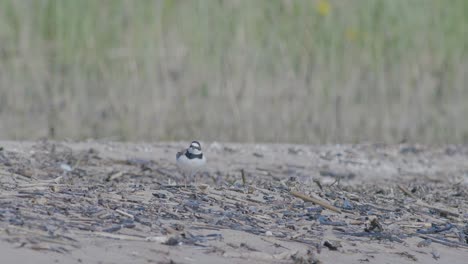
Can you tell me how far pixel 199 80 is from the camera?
30.4 feet

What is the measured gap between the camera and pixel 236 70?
9.41 m

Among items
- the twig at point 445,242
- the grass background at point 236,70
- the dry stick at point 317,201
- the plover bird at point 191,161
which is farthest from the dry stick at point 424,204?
the grass background at point 236,70

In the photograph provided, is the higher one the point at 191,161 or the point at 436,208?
the point at 191,161

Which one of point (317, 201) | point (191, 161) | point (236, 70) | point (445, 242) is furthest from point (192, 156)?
point (236, 70)

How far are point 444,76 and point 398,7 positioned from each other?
754mm

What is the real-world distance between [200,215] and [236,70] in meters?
4.18

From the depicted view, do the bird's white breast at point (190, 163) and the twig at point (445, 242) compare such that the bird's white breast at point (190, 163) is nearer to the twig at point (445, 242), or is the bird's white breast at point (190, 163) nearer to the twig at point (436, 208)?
the twig at point (436, 208)

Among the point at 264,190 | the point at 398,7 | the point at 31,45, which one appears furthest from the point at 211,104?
the point at 264,190

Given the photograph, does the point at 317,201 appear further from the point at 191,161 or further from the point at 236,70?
the point at 236,70

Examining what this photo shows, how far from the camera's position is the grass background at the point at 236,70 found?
→ 8.77 metres

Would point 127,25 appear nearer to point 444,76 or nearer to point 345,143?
point 345,143

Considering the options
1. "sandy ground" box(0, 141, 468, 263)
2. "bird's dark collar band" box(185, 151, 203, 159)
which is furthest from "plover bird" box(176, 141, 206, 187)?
"sandy ground" box(0, 141, 468, 263)

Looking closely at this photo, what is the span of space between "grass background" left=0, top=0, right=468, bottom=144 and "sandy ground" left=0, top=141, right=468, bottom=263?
82cm

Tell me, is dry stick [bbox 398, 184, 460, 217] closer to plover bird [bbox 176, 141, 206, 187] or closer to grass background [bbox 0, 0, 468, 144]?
plover bird [bbox 176, 141, 206, 187]
